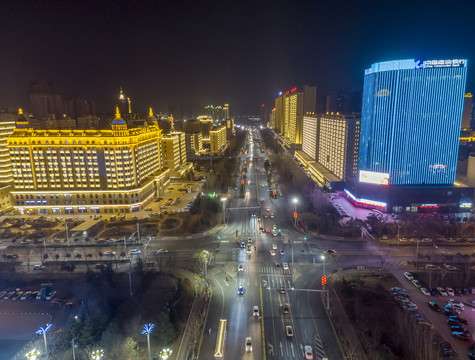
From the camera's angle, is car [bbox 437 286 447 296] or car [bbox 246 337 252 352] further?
car [bbox 437 286 447 296]

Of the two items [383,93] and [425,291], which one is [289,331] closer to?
[425,291]

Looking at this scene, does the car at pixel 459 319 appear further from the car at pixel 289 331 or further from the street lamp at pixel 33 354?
the street lamp at pixel 33 354

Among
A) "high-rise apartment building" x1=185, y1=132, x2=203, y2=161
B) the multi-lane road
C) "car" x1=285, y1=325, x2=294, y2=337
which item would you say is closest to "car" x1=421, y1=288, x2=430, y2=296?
the multi-lane road

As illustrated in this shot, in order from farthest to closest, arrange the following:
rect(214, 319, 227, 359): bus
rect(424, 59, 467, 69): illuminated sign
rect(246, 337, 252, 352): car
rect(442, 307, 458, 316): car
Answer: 1. rect(424, 59, 467, 69): illuminated sign
2. rect(442, 307, 458, 316): car
3. rect(246, 337, 252, 352): car
4. rect(214, 319, 227, 359): bus

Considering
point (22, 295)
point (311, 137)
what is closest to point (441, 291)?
point (22, 295)

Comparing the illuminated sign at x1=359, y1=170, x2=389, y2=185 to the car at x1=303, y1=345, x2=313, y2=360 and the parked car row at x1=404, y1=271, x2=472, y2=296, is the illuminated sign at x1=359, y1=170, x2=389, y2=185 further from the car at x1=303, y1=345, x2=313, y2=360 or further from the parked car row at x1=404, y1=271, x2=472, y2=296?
the car at x1=303, y1=345, x2=313, y2=360

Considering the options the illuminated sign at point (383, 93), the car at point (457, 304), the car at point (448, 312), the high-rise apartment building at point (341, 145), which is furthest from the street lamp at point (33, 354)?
the high-rise apartment building at point (341, 145)

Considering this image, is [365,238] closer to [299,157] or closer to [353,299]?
[353,299]
